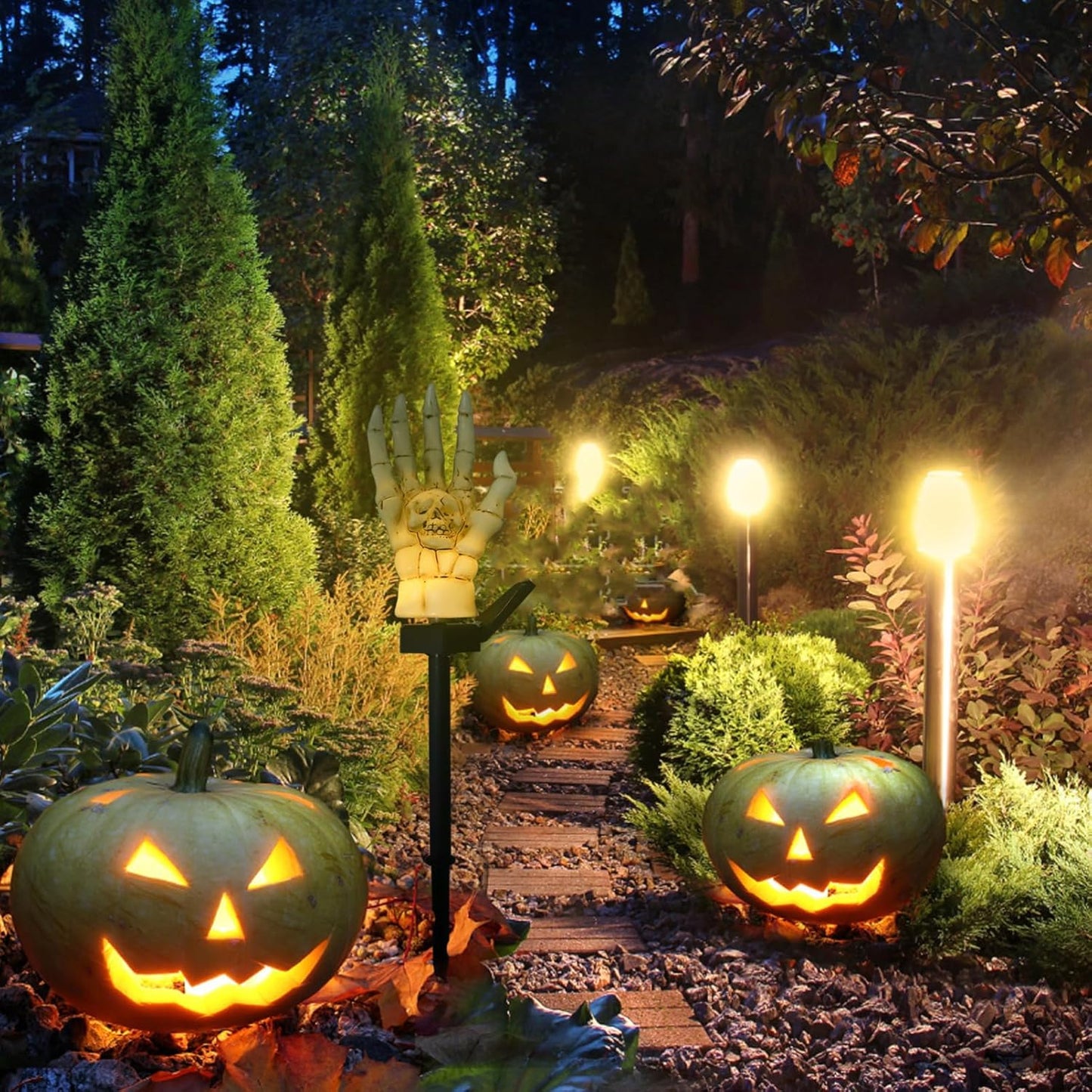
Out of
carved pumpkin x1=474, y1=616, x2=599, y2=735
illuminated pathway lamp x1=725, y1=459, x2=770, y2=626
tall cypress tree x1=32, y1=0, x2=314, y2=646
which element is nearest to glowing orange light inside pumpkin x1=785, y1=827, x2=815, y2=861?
carved pumpkin x1=474, y1=616, x2=599, y2=735

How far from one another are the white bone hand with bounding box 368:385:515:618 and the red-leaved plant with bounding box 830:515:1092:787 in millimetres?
2089

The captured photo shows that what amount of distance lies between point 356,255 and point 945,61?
24.8 ft

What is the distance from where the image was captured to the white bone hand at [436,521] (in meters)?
2.37

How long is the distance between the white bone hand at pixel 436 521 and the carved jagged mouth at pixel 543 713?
3109 mm

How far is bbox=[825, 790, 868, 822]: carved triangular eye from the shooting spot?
2898mm

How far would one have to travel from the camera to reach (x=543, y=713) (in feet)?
18.1

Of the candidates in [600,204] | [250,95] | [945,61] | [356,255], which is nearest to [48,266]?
[250,95]

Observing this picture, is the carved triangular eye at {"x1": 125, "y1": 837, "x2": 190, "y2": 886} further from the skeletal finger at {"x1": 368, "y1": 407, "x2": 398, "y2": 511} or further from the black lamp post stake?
the skeletal finger at {"x1": 368, "y1": 407, "x2": 398, "y2": 511}

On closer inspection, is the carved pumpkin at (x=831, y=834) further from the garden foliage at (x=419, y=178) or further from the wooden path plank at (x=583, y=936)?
the garden foliage at (x=419, y=178)

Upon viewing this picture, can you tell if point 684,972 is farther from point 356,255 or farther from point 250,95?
point 250,95

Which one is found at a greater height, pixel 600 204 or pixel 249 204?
pixel 600 204

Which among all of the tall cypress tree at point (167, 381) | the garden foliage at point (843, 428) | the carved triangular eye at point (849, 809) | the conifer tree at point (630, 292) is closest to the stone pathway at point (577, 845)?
the carved triangular eye at point (849, 809)

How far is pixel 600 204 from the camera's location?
22141mm

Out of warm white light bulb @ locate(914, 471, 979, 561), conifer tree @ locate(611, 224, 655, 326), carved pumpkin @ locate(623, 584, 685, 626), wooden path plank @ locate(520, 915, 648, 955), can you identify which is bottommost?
wooden path plank @ locate(520, 915, 648, 955)
